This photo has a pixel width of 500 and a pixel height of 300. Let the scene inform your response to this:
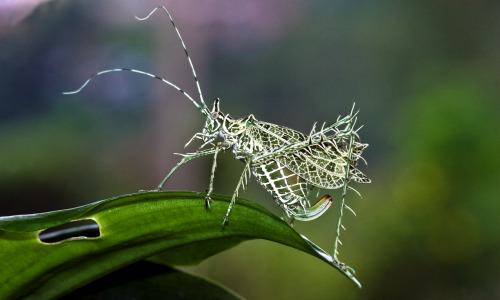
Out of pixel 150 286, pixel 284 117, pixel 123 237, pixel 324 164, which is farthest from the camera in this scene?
pixel 284 117

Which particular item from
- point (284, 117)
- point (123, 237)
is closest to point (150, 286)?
point (123, 237)

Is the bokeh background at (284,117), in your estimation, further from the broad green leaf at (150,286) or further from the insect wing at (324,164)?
the broad green leaf at (150,286)

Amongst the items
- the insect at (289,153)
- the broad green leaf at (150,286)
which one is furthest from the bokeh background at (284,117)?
the broad green leaf at (150,286)

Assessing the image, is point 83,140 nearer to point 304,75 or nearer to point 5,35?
point 5,35

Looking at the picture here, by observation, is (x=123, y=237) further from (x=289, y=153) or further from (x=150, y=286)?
(x=289, y=153)

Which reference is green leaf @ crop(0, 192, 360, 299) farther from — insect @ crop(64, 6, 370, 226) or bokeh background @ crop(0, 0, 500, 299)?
bokeh background @ crop(0, 0, 500, 299)
